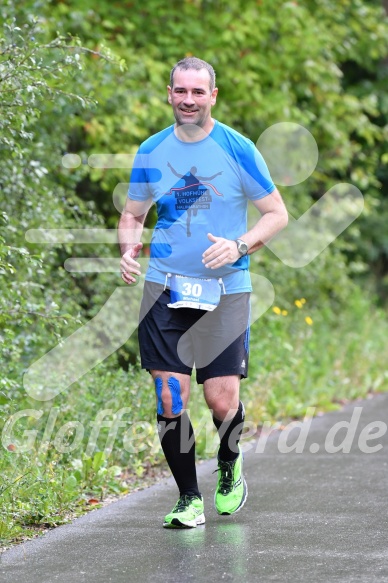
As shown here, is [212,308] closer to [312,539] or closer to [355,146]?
[312,539]

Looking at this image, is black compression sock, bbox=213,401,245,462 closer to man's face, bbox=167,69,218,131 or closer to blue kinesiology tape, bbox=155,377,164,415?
blue kinesiology tape, bbox=155,377,164,415

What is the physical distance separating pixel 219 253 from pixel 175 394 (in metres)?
0.74

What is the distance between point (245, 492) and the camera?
5.80 m

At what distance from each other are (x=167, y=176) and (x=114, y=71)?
4.62 meters

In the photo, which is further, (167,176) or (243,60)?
(243,60)

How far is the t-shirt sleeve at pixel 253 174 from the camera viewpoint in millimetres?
5422

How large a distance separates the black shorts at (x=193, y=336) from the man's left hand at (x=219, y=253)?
0.37 m

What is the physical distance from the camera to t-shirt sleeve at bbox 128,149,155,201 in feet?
18.2

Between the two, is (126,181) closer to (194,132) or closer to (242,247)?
(194,132)

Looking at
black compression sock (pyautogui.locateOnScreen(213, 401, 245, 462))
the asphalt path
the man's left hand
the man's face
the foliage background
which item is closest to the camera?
the asphalt path

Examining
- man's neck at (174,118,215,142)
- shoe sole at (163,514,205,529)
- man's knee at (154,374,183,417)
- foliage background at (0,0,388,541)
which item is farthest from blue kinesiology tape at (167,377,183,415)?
man's neck at (174,118,215,142)

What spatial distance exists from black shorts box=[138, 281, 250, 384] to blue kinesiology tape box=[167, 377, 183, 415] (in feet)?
0.17

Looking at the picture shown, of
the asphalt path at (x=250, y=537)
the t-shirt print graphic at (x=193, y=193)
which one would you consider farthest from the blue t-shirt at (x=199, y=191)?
the asphalt path at (x=250, y=537)

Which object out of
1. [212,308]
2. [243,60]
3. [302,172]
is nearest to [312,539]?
[212,308]
